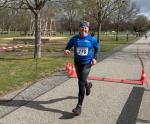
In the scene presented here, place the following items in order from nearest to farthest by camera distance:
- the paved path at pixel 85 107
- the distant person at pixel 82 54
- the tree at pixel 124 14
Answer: the paved path at pixel 85 107
the distant person at pixel 82 54
the tree at pixel 124 14

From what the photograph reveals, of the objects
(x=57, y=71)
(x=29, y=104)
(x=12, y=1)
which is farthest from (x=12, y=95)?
(x=12, y=1)

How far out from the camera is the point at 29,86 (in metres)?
10.3

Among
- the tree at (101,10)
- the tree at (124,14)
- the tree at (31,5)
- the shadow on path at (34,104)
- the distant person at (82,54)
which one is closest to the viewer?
the shadow on path at (34,104)

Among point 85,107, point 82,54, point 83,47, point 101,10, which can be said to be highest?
point 101,10

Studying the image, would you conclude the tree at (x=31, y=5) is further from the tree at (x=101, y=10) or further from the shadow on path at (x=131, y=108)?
the tree at (x=101, y=10)

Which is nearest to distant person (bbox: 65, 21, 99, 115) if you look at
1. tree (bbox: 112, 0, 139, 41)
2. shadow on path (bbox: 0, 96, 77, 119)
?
shadow on path (bbox: 0, 96, 77, 119)

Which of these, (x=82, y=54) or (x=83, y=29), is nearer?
(x=83, y=29)

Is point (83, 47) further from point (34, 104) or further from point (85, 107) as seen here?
point (34, 104)

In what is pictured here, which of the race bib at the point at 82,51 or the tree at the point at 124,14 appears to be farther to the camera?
the tree at the point at 124,14

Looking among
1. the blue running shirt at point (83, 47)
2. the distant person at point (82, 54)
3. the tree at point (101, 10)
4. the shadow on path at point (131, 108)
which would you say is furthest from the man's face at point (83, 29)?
the tree at point (101, 10)

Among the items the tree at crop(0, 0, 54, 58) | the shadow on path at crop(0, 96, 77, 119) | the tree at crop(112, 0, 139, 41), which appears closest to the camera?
the shadow on path at crop(0, 96, 77, 119)

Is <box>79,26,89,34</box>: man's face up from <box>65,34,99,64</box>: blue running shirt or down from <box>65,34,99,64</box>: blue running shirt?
up

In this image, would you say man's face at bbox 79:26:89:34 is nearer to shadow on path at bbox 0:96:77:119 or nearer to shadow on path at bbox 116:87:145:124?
shadow on path at bbox 0:96:77:119

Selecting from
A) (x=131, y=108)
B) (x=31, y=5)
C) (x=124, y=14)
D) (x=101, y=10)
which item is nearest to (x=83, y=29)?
(x=131, y=108)
